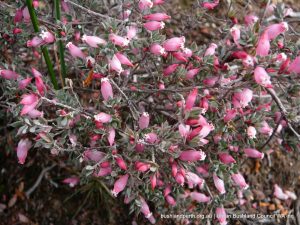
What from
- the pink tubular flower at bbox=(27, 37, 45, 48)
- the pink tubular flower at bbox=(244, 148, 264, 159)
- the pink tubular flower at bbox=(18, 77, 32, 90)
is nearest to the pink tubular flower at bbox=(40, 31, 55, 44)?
the pink tubular flower at bbox=(27, 37, 45, 48)

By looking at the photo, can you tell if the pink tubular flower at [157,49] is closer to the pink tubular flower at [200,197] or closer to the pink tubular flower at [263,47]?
the pink tubular flower at [263,47]

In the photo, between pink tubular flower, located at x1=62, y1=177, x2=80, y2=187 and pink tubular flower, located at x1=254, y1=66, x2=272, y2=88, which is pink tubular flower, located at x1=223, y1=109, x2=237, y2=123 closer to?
pink tubular flower, located at x1=254, y1=66, x2=272, y2=88

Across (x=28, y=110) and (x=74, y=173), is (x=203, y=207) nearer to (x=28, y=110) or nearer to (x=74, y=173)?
(x=74, y=173)

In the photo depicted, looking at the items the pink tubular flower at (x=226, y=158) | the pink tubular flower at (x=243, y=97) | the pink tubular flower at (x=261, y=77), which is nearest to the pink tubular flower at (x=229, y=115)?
the pink tubular flower at (x=243, y=97)

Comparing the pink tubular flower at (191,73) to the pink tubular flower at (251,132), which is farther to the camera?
the pink tubular flower at (191,73)

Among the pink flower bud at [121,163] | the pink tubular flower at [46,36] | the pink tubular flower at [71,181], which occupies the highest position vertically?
the pink tubular flower at [46,36]

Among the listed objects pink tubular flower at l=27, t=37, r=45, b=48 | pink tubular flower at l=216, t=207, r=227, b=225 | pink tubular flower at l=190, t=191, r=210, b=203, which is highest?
pink tubular flower at l=27, t=37, r=45, b=48

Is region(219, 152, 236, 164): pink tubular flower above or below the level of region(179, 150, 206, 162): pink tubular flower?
below
